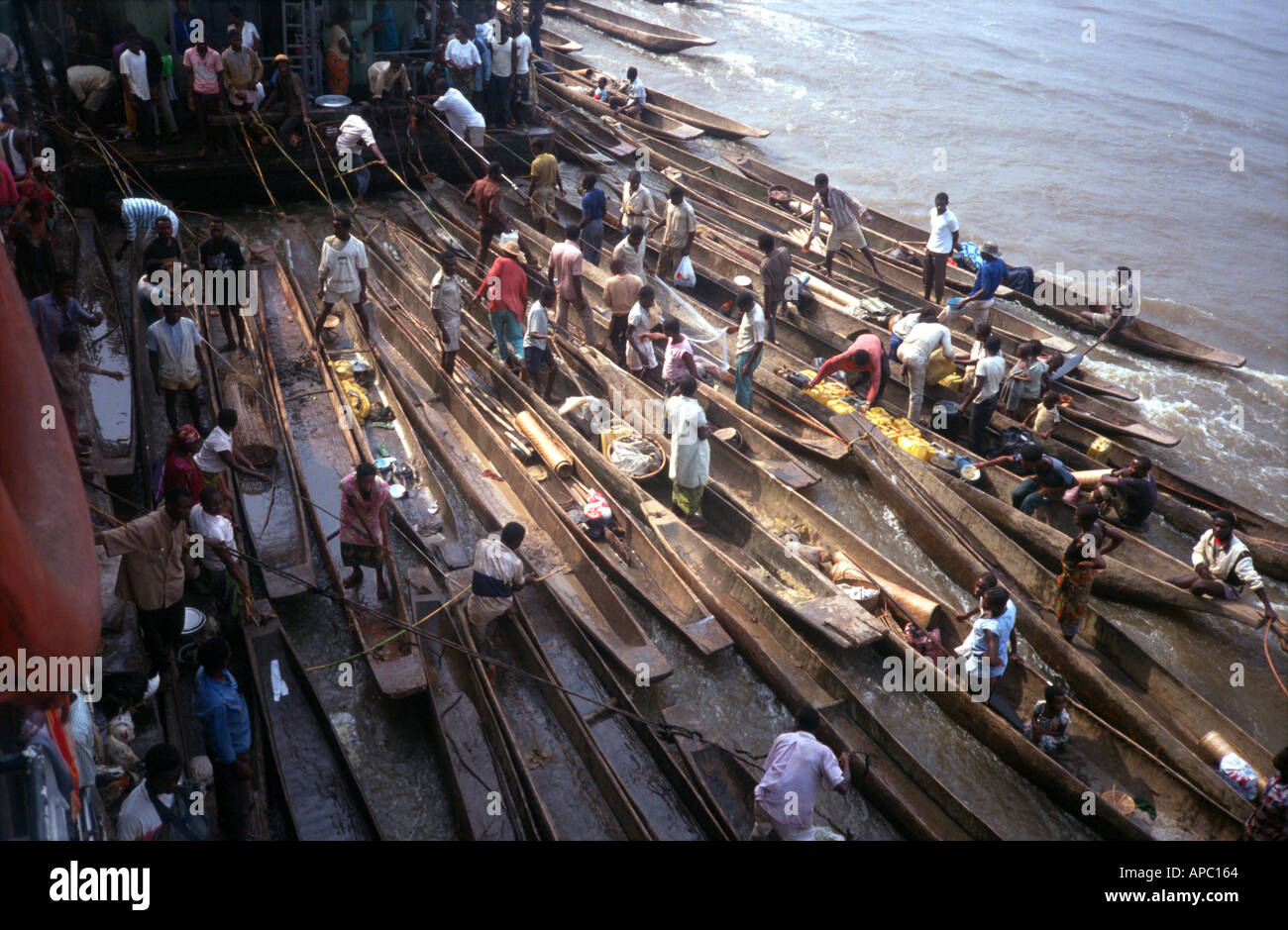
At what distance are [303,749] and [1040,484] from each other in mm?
7101

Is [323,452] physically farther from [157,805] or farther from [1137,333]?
[1137,333]

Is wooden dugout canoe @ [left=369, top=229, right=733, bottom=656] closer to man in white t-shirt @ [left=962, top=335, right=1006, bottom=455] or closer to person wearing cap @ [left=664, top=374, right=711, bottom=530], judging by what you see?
person wearing cap @ [left=664, top=374, right=711, bottom=530]

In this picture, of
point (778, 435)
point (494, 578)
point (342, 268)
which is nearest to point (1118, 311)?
point (778, 435)

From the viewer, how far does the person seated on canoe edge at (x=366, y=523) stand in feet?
23.2

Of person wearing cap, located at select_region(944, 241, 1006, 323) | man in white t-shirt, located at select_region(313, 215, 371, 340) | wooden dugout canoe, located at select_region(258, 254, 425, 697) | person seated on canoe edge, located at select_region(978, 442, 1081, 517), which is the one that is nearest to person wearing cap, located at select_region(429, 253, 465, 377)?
man in white t-shirt, located at select_region(313, 215, 371, 340)

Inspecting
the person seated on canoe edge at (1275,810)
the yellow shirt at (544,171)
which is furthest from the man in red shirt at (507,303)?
the person seated on canoe edge at (1275,810)

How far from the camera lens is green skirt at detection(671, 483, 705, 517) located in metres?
8.95

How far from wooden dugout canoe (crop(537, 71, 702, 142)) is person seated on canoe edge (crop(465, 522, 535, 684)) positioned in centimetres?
1388

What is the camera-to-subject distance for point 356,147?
1358 cm

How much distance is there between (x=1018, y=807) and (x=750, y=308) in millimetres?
5388

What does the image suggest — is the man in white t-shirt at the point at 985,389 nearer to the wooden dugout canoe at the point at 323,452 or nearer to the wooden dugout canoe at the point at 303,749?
the wooden dugout canoe at the point at 323,452

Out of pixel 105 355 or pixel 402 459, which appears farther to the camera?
pixel 105 355
